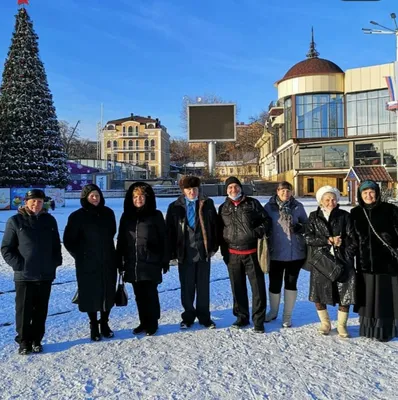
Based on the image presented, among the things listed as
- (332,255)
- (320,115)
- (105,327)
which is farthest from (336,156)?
(105,327)

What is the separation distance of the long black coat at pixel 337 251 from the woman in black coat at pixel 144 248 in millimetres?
1552

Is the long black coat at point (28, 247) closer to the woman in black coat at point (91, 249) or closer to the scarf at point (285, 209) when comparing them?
the woman in black coat at point (91, 249)

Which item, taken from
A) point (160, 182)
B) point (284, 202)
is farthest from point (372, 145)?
point (284, 202)

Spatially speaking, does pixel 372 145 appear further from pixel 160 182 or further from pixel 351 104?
pixel 160 182

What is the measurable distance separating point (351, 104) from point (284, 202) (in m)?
40.9

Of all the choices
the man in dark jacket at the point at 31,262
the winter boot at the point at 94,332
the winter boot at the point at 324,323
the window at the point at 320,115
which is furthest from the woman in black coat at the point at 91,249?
the window at the point at 320,115

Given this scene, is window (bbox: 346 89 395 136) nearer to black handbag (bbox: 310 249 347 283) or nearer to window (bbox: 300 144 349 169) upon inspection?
window (bbox: 300 144 349 169)

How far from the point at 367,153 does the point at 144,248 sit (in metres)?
41.2

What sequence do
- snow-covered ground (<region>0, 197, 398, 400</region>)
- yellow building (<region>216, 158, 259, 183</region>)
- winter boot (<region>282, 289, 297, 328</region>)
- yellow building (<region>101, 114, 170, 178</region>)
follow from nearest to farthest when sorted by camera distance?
snow-covered ground (<region>0, 197, 398, 400</region>)
winter boot (<region>282, 289, 297, 328</region>)
yellow building (<region>216, 158, 259, 183</region>)
yellow building (<region>101, 114, 170, 178</region>)

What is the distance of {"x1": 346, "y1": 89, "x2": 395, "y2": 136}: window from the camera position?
40031 millimetres

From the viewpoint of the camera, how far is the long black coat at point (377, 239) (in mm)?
4051

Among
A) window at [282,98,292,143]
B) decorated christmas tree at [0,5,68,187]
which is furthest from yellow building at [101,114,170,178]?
decorated christmas tree at [0,5,68,187]

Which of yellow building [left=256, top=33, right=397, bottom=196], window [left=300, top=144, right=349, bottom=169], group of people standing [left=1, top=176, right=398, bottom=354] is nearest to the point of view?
group of people standing [left=1, top=176, right=398, bottom=354]

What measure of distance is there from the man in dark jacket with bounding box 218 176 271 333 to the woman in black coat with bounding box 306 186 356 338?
523 mm
